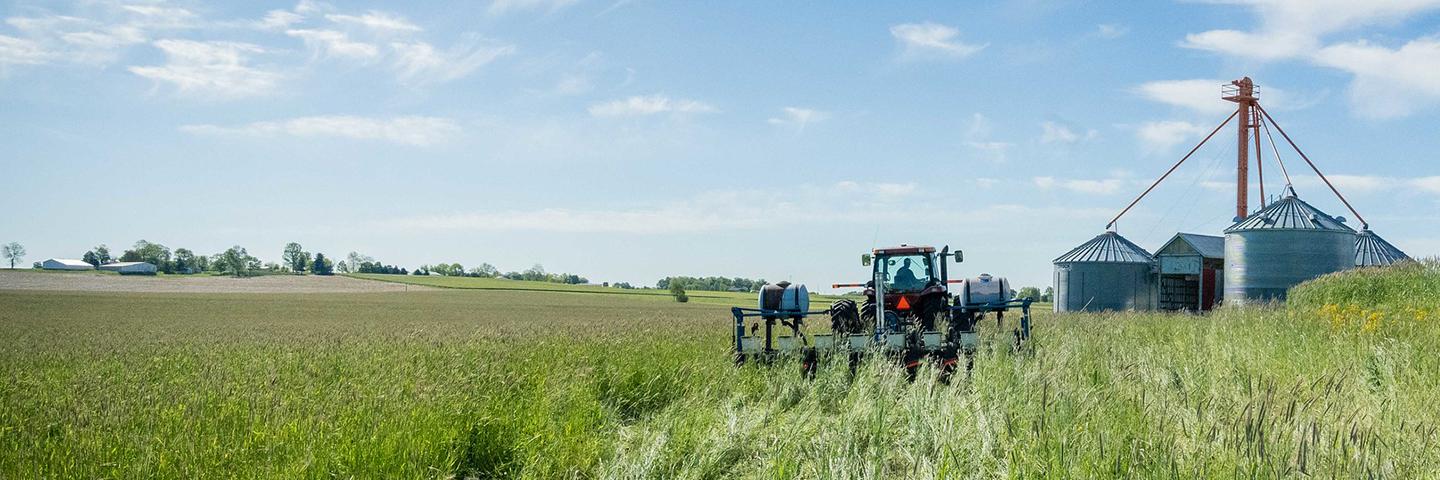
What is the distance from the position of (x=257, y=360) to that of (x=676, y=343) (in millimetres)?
5736

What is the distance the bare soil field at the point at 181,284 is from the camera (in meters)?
55.1

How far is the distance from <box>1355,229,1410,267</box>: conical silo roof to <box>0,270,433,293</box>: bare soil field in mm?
57255

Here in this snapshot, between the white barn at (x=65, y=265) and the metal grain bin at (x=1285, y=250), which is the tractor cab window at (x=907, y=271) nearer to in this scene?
the metal grain bin at (x=1285, y=250)

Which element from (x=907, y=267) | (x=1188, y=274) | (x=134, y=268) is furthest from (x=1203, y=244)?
(x=134, y=268)

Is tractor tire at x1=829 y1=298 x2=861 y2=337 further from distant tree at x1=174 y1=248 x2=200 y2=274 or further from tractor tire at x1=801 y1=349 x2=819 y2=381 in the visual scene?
distant tree at x1=174 y1=248 x2=200 y2=274

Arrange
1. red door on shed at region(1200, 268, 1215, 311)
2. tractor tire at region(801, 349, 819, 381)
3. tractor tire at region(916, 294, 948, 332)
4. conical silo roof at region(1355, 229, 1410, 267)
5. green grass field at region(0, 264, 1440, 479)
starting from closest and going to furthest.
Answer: green grass field at region(0, 264, 1440, 479) < tractor tire at region(801, 349, 819, 381) < tractor tire at region(916, 294, 948, 332) < conical silo roof at region(1355, 229, 1410, 267) < red door on shed at region(1200, 268, 1215, 311)

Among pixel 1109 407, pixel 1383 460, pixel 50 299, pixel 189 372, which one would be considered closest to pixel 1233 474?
pixel 1383 460

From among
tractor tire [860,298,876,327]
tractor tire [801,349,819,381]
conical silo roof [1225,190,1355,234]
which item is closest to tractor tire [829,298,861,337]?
tractor tire [860,298,876,327]

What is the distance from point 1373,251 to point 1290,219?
767cm

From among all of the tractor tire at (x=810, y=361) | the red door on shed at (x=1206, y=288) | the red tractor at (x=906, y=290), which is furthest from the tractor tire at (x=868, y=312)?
the red door on shed at (x=1206, y=288)

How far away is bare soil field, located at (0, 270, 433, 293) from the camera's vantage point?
55125 mm

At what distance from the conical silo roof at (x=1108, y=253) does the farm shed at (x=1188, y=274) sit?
2.72 feet

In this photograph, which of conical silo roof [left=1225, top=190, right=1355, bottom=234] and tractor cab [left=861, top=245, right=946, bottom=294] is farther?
conical silo roof [left=1225, top=190, right=1355, bottom=234]

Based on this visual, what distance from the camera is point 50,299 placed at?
40.4 meters
